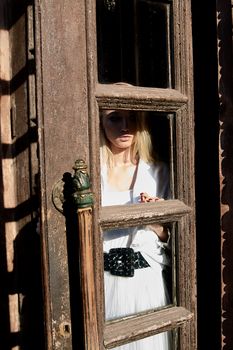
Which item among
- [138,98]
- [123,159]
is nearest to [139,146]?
[123,159]

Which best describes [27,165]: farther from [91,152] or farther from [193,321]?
[193,321]

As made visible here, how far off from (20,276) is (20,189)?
275 mm

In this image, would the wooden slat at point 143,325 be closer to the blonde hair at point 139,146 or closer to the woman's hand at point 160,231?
the woman's hand at point 160,231

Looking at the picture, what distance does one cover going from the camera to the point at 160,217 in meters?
1.26

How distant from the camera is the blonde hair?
1.24m

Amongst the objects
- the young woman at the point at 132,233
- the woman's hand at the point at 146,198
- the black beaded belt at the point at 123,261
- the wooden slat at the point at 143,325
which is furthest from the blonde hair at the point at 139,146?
the wooden slat at the point at 143,325

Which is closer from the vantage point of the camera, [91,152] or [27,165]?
[91,152]

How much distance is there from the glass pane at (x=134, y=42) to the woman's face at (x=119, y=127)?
0.09 metres

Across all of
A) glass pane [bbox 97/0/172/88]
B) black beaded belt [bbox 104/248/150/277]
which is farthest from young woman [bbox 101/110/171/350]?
glass pane [bbox 97/0/172/88]

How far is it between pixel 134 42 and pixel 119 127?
0.25 meters

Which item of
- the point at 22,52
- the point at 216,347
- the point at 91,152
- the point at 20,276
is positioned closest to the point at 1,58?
the point at 22,52

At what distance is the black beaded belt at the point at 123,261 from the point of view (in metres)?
1.22

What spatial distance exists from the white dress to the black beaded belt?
0.04ft

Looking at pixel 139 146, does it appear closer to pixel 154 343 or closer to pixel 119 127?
pixel 119 127
